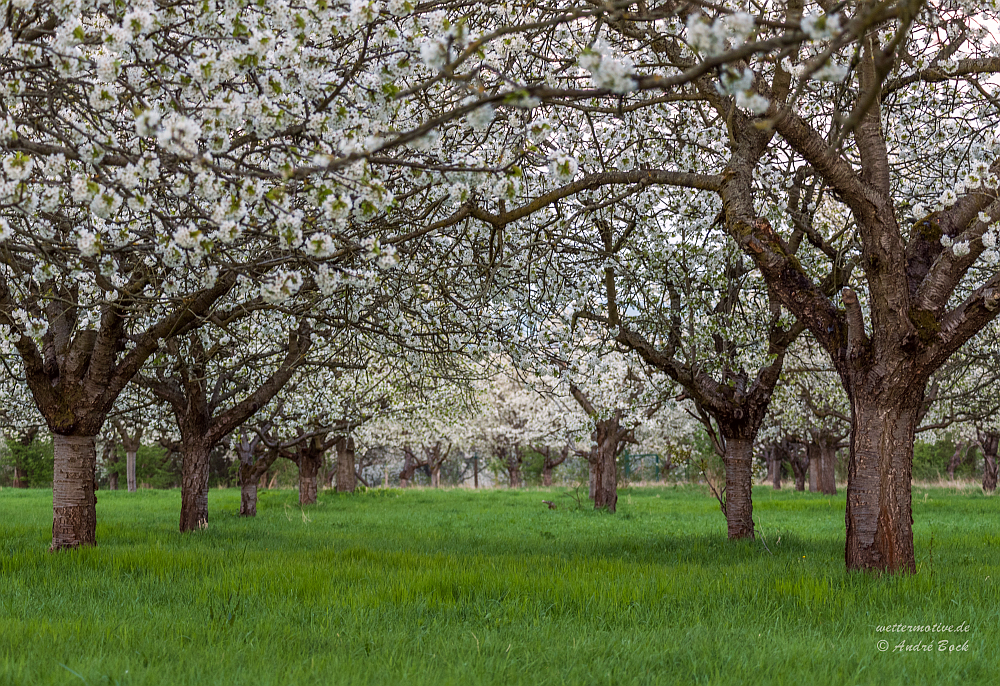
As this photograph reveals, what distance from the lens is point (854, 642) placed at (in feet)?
17.2

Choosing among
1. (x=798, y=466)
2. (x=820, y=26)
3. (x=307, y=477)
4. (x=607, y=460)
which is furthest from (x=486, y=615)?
(x=798, y=466)

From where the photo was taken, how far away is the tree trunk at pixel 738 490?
1188 centimetres

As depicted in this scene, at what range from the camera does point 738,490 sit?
1204cm

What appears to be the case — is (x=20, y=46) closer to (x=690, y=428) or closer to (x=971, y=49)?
(x=971, y=49)

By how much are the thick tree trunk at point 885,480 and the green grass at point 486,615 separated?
0.95ft

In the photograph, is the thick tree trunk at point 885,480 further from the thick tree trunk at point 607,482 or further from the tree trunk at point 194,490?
the thick tree trunk at point 607,482

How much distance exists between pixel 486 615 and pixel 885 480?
4061 mm

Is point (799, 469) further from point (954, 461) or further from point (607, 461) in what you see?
point (607, 461)

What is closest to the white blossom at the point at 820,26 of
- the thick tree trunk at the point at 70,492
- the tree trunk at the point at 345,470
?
the thick tree trunk at the point at 70,492

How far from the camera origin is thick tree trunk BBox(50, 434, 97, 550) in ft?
32.2

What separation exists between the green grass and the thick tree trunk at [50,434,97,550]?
511mm

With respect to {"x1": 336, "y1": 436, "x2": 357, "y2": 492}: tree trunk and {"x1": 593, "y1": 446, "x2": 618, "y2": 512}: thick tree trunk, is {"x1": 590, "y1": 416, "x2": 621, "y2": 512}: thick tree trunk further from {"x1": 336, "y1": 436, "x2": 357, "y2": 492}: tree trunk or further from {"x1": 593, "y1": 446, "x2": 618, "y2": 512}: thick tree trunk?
{"x1": 336, "y1": 436, "x2": 357, "y2": 492}: tree trunk

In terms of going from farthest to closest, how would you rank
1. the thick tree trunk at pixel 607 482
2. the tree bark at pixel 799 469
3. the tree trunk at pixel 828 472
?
the tree bark at pixel 799 469 → the tree trunk at pixel 828 472 → the thick tree trunk at pixel 607 482

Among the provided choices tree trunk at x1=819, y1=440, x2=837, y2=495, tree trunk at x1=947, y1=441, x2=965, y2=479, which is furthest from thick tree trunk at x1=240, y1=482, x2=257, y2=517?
tree trunk at x1=947, y1=441, x2=965, y2=479
